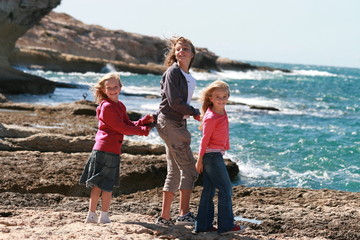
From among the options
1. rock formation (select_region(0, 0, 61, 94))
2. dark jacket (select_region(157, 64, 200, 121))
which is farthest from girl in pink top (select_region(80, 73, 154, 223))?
rock formation (select_region(0, 0, 61, 94))

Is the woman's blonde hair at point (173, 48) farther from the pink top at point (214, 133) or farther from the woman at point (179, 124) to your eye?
the pink top at point (214, 133)

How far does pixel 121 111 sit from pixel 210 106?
0.79 meters

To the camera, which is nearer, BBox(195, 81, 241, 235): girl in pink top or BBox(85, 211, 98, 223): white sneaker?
BBox(195, 81, 241, 235): girl in pink top

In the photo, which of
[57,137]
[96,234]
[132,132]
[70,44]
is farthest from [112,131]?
[70,44]

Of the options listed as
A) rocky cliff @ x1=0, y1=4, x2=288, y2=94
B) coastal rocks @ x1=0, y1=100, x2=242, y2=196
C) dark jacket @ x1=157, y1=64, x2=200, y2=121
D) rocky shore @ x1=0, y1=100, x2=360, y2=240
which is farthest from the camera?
A: rocky cliff @ x1=0, y1=4, x2=288, y2=94

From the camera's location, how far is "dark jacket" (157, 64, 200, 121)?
5.39m

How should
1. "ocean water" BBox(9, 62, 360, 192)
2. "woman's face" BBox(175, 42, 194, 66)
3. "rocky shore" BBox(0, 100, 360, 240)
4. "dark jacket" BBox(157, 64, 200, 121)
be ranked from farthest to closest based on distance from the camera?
"ocean water" BBox(9, 62, 360, 192) < "woman's face" BBox(175, 42, 194, 66) < "dark jacket" BBox(157, 64, 200, 121) < "rocky shore" BBox(0, 100, 360, 240)

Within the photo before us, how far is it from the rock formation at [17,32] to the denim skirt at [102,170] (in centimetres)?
2049

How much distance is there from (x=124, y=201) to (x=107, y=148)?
5.52 feet

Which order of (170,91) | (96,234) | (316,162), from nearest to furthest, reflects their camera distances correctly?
1. (96,234)
2. (170,91)
3. (316,162)

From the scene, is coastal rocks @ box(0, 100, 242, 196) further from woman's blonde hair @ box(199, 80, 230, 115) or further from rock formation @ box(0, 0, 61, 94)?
rock formation @ box(0, 0, 61, 94)

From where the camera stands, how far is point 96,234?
16.2 feet

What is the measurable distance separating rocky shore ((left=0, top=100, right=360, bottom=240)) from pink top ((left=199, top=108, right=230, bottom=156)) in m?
0.76

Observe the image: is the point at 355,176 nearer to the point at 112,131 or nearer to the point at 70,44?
the point at 112,131
